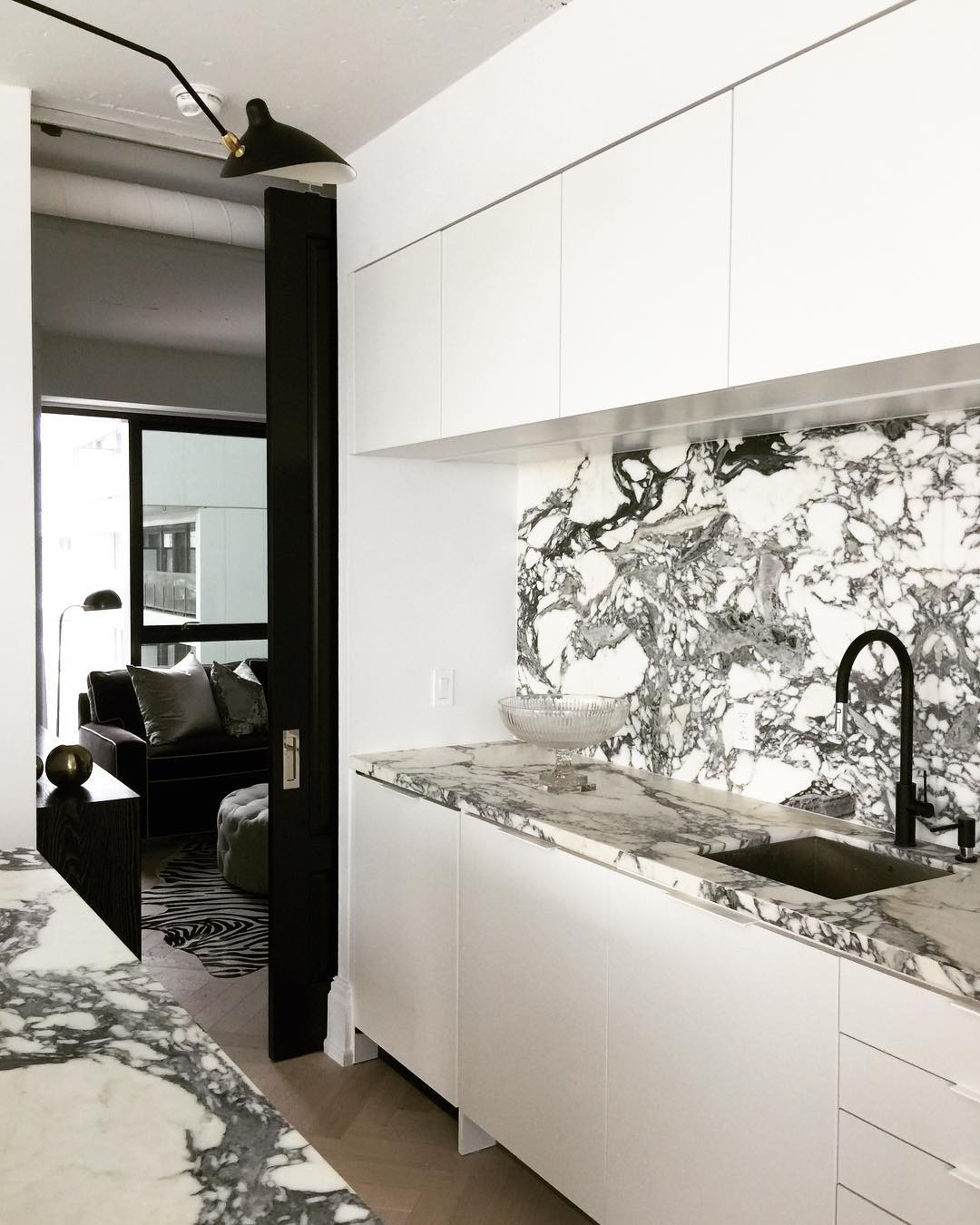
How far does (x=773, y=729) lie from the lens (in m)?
2.54

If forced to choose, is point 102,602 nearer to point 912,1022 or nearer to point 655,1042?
point 655,1042

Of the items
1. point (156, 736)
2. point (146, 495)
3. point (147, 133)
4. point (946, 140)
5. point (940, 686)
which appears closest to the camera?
point (946, 140)

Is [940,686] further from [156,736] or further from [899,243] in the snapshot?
[156,736]

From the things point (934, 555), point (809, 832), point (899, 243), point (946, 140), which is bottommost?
point (809, 832)

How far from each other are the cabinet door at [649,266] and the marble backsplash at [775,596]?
525 millimetres

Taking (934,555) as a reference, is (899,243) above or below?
above

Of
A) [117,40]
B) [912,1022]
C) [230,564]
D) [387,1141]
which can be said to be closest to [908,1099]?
[912,1022]

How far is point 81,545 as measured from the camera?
6867 mm

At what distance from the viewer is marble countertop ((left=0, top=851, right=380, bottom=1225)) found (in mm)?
849

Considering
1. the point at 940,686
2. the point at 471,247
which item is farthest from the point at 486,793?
the point at 471,247

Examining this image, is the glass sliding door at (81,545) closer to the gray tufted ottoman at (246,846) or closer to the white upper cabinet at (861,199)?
the gray tufted ottoman at (246,846)

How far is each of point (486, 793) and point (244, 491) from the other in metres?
5.17

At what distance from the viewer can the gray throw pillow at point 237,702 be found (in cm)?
613

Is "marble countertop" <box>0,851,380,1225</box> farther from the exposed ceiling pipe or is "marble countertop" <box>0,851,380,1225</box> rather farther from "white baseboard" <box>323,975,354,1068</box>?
the exposed ceiling pipe
